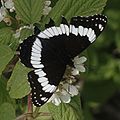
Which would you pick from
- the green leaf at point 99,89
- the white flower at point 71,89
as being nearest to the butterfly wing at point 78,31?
the white flower at point 71,89

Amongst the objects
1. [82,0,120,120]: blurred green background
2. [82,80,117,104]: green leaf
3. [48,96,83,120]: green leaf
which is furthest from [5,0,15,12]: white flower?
[82,80,117,104]: green leaf

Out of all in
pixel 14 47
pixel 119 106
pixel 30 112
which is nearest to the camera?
pixel 14 47

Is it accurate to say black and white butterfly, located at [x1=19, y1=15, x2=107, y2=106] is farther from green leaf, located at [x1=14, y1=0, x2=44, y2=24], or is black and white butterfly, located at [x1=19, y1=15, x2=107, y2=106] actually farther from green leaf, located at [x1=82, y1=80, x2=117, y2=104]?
green leaf, located at [x1=82, y1=80, x2=117, y2=104]

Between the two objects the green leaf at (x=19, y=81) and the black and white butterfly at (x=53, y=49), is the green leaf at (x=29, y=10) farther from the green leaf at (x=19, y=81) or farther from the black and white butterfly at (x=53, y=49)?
Result: the green leaf at (x=19, y=81)

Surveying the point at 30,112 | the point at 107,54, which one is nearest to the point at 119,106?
the point at 107,54

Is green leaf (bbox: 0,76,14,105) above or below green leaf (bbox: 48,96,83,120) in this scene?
above

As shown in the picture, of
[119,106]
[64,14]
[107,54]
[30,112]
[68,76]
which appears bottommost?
[119,106]

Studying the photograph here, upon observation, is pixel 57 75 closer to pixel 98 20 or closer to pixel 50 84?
pixel 50 84
